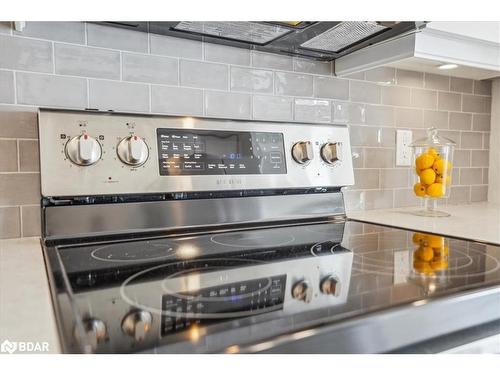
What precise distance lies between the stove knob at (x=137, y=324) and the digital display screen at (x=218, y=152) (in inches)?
20.8

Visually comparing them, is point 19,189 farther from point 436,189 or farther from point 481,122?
point 481,122

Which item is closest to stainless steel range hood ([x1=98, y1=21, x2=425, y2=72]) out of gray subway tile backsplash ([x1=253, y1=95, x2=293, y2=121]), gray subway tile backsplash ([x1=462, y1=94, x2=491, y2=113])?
gray subway tile backsplash ([x1=253, y1=95, x2=293, y2=121])

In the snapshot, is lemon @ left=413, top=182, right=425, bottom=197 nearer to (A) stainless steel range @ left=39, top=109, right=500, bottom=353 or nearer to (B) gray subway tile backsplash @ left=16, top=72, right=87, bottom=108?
(A) stainless steel range @ left=39, top=109, right=500, bottom=353

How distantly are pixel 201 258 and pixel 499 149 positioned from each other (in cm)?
154

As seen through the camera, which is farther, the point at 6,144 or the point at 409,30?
the point at 409,30

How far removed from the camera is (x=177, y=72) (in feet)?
3.67

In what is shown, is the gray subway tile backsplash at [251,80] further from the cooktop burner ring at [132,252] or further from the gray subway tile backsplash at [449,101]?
the gray subway tile backsplash at [449,101]

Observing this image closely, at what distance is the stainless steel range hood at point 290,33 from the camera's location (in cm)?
101

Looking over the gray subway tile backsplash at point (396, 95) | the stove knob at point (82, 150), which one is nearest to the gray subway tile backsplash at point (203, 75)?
the stove knob at point (82, 150)

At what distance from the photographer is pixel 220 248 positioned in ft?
2.79

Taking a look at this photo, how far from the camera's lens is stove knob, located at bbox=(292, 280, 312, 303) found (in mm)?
533

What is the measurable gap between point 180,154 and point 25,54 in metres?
0.43
